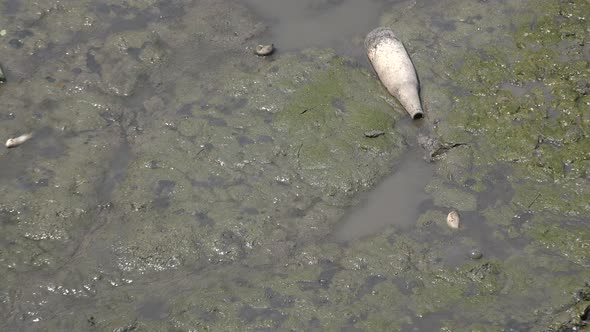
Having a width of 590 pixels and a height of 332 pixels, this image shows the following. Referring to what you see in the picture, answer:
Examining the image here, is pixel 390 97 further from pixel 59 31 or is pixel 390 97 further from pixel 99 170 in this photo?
pixel 59 31

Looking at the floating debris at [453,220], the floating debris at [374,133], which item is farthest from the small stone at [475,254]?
the floating debris at [374,133]

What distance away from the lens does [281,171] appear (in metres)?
7.64

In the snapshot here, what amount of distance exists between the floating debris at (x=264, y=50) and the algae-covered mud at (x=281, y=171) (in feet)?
0.53

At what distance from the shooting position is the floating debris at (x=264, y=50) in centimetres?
882

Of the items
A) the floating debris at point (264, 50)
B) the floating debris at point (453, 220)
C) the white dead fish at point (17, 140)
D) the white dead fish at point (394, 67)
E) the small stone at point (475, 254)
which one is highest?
the white dead fish at point (17, 140)

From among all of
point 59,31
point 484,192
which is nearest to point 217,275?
point 484,192

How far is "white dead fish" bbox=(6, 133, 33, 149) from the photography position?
770 centimetres

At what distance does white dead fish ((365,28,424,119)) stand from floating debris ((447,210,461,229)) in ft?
4.86

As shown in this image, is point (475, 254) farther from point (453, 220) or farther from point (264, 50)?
point (264, 50)

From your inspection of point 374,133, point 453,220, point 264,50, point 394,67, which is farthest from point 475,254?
point 264,50

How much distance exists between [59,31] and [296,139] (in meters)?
3.65

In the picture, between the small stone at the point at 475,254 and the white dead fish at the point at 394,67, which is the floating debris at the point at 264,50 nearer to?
the white dead fish at the point at 394,67

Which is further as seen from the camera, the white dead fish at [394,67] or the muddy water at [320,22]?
the muddy water at [320,22]

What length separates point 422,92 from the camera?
852 cm
